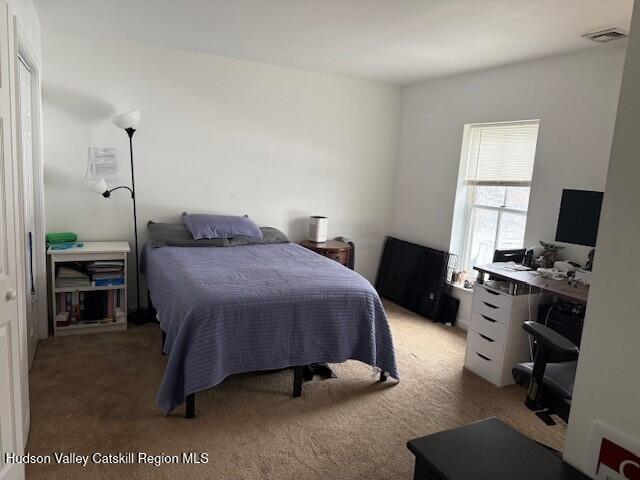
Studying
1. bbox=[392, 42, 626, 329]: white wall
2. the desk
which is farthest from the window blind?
the desk

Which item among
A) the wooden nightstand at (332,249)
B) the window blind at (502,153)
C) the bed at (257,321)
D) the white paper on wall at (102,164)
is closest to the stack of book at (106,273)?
the bed at (257,321)

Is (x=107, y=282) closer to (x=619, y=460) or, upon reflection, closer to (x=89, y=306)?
(x=89, y=306)

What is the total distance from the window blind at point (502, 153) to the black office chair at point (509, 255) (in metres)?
0.63

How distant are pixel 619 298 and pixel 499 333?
2.17 m

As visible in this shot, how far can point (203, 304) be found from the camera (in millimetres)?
2414

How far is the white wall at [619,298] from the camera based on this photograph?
1049mm

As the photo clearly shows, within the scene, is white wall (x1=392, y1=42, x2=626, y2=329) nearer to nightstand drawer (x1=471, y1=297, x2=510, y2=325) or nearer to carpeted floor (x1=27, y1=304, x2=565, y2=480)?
nightstand drawer (x1=471, y1=297, x2=510, y2=325)

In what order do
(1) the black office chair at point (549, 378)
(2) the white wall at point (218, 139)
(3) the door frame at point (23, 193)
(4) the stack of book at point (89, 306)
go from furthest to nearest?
1. (2) the white wall at point (218, 139)
2. (4) the stack of book at point (89, 306)
3. (3) the door frame at point (23, 193)
4. (1) the black office chair at point (549, 378)

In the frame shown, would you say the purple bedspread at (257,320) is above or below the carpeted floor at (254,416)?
above

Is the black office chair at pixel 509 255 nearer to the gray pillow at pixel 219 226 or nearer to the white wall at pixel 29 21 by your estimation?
the gray pillow at pixel 219 226

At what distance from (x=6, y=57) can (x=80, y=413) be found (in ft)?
6.04

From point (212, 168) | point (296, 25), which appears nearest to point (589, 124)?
point (296, 25)

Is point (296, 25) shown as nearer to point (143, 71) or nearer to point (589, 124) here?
point (143, 71)

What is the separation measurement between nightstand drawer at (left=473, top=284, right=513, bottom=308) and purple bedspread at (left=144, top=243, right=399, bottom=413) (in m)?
0.85
